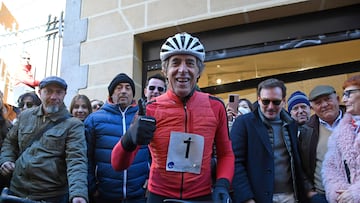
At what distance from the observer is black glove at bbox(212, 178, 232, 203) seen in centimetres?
191

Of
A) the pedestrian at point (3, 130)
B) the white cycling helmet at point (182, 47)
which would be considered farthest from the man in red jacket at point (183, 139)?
the pedestrian at point (3, 130)

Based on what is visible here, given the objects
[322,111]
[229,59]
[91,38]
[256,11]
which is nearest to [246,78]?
[229,59]

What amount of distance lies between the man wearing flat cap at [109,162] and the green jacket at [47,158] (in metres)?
0.22

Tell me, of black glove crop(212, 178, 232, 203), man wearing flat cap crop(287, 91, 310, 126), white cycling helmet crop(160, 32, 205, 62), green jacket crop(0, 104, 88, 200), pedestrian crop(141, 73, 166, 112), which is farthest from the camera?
man wearing flat cap crop(287, 91, 310, 126)

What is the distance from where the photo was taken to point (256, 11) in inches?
195

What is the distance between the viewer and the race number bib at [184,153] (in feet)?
6.89

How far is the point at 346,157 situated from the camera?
2.58 metres

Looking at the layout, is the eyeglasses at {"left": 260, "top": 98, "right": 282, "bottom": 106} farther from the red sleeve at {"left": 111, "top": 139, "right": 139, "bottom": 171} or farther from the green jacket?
the green jacket

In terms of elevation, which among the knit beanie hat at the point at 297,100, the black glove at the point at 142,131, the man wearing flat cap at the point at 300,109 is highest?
the knit beanie hat at the point at 297,100

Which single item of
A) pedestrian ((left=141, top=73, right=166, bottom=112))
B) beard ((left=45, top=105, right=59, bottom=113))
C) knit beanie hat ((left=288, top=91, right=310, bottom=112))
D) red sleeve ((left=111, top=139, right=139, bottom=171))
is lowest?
red sleeve ((left=111, top=139, right=139, bottom=171))

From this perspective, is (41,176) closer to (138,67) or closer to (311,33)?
(138,67)

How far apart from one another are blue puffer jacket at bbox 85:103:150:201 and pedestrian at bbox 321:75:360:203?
1373 mm

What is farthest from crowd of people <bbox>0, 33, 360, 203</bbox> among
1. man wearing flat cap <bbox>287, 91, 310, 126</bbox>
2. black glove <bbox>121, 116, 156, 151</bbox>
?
Result: man wearing flat cap <bbox>287, 91, 310, 126</bbox>

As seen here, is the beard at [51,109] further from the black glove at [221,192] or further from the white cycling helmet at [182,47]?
the black glove at [221,192]
